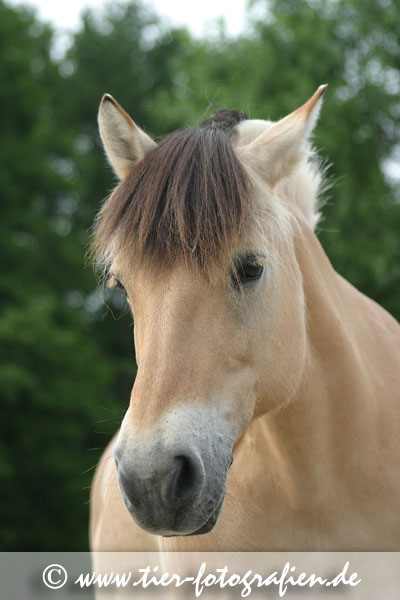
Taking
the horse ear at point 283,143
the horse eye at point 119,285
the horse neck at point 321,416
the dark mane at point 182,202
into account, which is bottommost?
the horse neck at point 321,416

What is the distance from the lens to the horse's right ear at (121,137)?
3.27 meters

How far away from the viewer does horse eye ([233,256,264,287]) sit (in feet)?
9.39

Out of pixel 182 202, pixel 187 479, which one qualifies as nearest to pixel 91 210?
pixel 182 202

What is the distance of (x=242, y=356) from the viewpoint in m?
2.84

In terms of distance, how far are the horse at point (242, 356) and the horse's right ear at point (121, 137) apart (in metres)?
0.01

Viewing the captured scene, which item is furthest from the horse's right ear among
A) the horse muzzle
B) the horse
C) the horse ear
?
the horse muzzle

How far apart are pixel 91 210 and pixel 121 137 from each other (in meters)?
14.2

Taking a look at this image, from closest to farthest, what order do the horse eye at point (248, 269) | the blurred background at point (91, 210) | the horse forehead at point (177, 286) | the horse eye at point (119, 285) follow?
the horse forehead at point (177, 286) < the horse eye at point (248, 269) < the horse eye at point (119, 285) < the blurred background at point (91, 210)

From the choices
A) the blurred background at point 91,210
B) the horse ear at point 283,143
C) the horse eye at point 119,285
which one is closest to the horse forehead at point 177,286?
the horse eye at point 119,285

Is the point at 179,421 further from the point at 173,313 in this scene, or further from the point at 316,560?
the point at 316,560

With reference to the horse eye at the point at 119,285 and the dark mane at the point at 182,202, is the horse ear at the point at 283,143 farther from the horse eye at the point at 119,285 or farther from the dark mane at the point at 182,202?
the horse eye at the point at 119,285

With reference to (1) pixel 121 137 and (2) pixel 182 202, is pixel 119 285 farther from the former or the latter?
(1) pixel 121 137

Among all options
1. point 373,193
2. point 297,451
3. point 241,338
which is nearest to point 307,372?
point 297,451

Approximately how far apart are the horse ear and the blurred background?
31.6 ft
